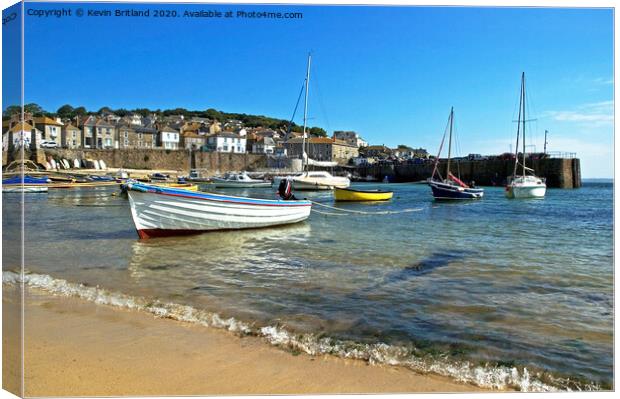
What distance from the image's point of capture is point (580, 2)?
339cm

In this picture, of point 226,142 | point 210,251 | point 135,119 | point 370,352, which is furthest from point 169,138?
point 370,352

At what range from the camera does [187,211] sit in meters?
11.9

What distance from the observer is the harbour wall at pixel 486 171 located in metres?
44.0

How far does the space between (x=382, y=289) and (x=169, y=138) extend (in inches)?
3060

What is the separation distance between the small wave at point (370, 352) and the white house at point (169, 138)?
7511 cm

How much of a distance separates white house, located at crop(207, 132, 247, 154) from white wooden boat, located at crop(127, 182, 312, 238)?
67.9 m

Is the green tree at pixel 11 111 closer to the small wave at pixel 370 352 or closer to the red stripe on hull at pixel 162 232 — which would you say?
the small wave at pixel 370 352

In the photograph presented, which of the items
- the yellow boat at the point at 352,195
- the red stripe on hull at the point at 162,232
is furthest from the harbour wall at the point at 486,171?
the red stripe on hull at the point at 162,232

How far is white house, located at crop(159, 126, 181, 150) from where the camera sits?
255 feet

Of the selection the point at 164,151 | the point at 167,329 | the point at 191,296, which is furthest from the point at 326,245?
the point at 164,151

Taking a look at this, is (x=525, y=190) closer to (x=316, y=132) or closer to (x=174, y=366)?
(x=174, y=366)

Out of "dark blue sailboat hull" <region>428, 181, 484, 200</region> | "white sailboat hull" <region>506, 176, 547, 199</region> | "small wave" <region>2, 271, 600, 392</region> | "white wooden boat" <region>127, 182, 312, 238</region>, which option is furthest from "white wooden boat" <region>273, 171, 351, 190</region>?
"small wave" <region>2, 271, 600, 392</region>

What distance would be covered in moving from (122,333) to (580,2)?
15.4 ft

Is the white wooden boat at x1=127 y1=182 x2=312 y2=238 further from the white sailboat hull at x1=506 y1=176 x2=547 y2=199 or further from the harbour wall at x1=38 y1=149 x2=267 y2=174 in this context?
the harbour wall at x1=38 y1=149 x2=267 y2=174
